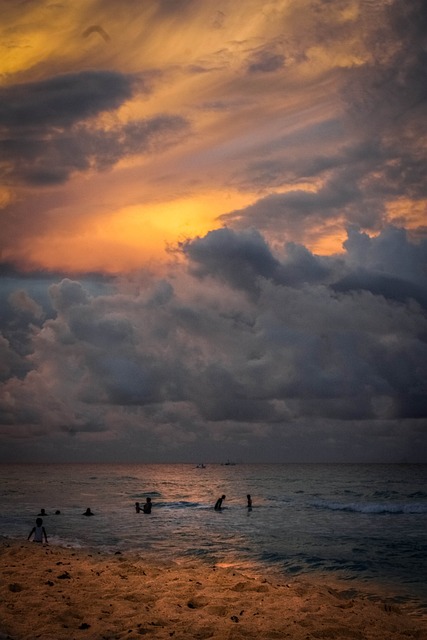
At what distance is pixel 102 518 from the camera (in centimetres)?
3966

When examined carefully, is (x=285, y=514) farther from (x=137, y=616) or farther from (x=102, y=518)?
(x=137, y=616)

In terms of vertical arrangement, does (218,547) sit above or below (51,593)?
below

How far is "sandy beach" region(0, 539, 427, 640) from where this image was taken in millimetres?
11148

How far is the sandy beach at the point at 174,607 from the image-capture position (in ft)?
36.6

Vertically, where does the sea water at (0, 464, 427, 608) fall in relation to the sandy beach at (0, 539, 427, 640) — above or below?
below

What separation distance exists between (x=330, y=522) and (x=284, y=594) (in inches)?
1039

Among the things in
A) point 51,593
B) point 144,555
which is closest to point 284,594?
point 51,593

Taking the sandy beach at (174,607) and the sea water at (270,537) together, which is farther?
the sea water at (270,537)

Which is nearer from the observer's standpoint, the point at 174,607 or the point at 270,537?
the point at 174,607

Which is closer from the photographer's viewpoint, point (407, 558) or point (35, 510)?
point (407, 558)

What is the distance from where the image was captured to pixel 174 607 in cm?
1301

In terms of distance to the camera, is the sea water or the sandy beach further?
the sea water

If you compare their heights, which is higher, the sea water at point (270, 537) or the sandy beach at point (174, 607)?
the sandy beach at point (174, 607)

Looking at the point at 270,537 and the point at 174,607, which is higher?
the point at 174,607
